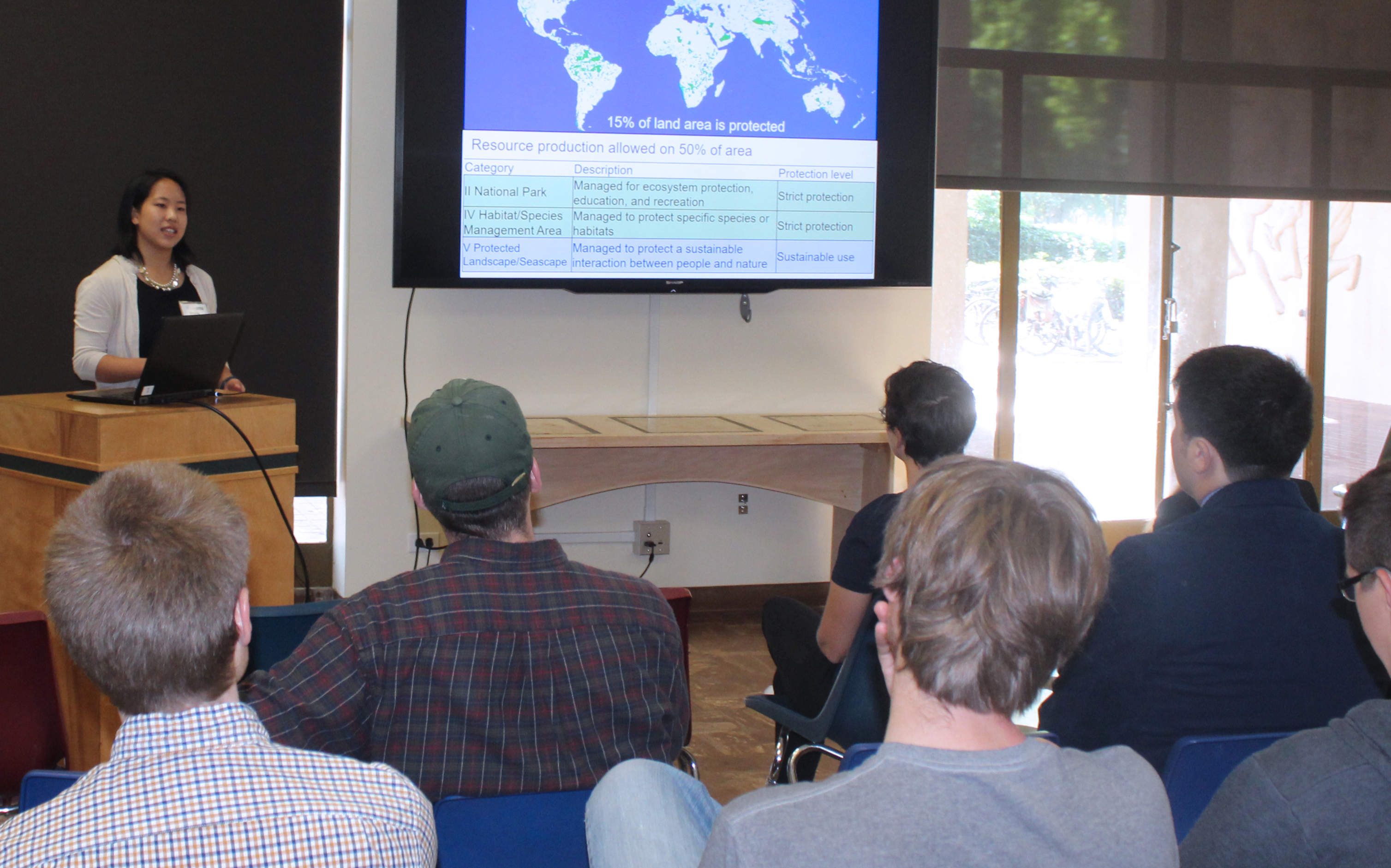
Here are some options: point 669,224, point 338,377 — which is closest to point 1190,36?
point 669,224

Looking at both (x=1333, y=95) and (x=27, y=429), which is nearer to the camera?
(x=27, y=429)

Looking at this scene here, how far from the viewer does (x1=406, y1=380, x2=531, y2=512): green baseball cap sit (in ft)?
5.01

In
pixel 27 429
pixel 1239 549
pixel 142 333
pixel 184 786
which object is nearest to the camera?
pixel 184 786

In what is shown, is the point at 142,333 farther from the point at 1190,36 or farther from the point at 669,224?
the point at 1190,36

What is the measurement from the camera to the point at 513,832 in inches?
48.5

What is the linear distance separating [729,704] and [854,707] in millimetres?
1359

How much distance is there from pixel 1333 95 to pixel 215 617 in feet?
17.3

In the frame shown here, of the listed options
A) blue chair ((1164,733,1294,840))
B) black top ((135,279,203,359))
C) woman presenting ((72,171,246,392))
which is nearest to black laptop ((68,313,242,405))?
woman presenting ((72,171,246,392))

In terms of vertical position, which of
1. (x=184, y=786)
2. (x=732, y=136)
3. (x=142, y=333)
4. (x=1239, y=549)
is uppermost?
(x=732, y=136)

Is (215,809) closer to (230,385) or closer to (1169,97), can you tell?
(230,385)

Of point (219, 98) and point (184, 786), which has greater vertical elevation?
point (219, 98)

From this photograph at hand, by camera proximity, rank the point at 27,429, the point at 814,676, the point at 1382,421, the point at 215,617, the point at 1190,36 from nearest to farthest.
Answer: the point at 215,617, the point at 814,676, the point at 27,429, the point at 1190,36, the point at 1382,421

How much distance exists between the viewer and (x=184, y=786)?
90cm

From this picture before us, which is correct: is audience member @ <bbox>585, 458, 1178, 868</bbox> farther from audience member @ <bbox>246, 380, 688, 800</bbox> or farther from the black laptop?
the black laptop
